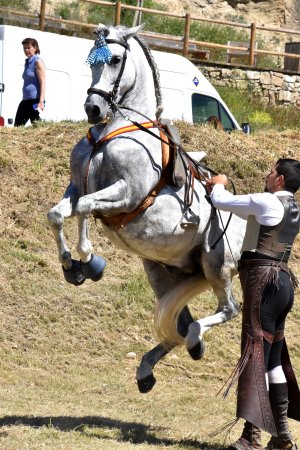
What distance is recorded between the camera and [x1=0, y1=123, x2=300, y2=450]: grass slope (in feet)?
28.3

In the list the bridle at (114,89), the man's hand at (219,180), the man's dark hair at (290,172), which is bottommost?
the man's hand at (219,180)

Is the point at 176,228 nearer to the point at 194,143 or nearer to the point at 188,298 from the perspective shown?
the point at 188,298

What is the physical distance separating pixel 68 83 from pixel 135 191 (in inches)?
324

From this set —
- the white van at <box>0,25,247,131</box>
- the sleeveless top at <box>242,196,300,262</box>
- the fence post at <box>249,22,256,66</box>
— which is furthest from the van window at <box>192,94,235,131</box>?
the sleeveless top at <box>242,196,300,262</box>

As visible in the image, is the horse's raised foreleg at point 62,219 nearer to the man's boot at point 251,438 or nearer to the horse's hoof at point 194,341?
the horse's hoof at point 194,341

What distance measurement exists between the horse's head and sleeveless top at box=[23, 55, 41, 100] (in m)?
5.84

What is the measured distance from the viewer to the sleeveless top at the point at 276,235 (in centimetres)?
774

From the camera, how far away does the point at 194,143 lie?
14359 millimetres

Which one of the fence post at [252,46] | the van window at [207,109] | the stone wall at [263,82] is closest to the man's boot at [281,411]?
the van window at [207,109]

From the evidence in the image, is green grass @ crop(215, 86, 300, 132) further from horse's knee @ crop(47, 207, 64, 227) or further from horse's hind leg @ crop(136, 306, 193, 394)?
horse's knee @ crop(47, 207, 64, 227)

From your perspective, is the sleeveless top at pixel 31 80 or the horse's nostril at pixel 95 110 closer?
the horse's nostril at pixel 95 110

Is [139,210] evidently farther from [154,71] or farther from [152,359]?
[152,359]

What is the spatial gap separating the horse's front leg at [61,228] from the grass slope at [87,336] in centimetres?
119

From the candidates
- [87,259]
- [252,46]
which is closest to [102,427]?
[87,259]
